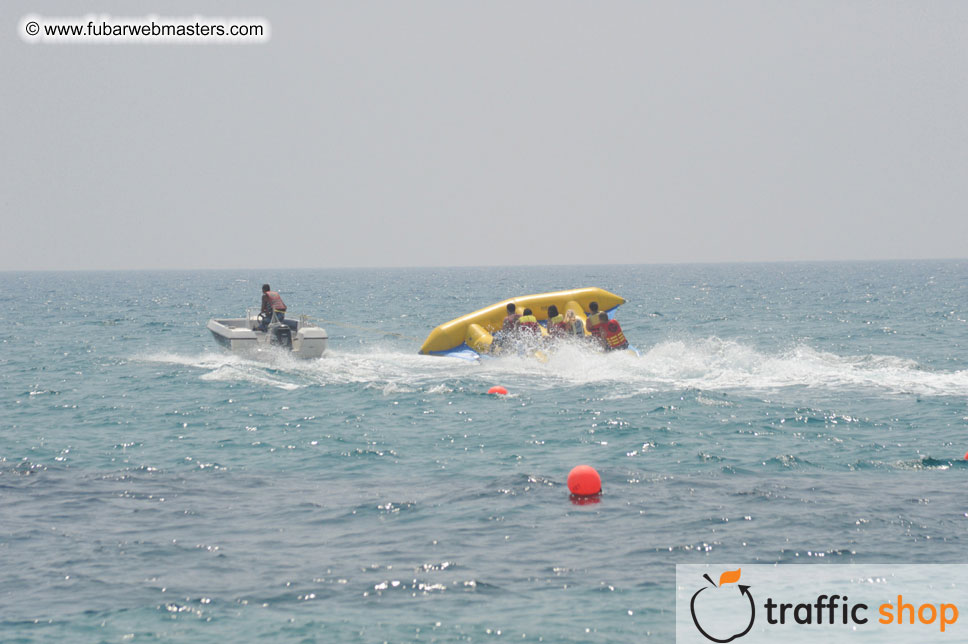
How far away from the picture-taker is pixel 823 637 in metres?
6.18

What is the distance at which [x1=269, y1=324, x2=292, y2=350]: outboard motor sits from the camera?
18453 mm

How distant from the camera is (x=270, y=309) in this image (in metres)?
18.8

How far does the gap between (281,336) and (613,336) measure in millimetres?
6815

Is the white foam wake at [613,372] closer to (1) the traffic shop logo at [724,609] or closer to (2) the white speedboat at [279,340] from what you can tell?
(2) the white speedboat at [279,340]

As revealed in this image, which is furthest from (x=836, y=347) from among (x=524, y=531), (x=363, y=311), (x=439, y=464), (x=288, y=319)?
(x=363, y=311)

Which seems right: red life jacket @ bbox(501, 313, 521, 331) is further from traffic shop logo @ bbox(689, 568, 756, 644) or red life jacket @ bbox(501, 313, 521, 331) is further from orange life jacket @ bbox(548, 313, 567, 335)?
traffic shop logo @ bbox(689, 568, 756, 644)

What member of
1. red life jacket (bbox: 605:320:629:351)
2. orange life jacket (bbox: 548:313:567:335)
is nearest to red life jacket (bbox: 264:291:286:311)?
orange life jacket (bbox: 548:313:567:335)

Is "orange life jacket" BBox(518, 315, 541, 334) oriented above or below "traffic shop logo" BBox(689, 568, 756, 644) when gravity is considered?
above

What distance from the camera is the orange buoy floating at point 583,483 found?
918 cm

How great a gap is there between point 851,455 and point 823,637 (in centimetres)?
538

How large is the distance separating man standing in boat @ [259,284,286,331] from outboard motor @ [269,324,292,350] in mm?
315

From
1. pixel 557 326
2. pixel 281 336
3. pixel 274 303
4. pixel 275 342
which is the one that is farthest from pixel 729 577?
pixel 274 303

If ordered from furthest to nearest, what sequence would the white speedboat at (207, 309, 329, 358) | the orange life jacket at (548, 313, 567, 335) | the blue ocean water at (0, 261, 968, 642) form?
the orange life jacket at (548, 313, 567, 335) → the white speedboat at (207, 309, 329, 358) → the blue ocean water at (0, 261, 968, 642)

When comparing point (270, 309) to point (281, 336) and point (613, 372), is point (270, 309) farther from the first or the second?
point (613, 372)
